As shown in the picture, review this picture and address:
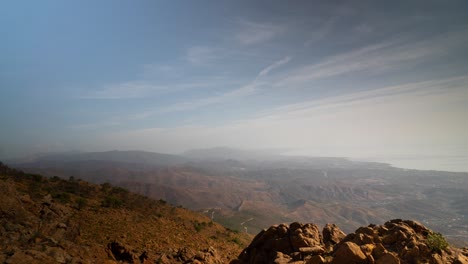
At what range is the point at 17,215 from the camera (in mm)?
18391

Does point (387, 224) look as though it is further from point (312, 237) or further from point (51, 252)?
point (51, 252)

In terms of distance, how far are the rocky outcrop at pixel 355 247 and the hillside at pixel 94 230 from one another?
741 cm

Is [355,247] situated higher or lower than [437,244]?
lower

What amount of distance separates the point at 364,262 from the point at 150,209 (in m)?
38.8

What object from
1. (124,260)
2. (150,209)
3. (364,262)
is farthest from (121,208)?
(364,262)

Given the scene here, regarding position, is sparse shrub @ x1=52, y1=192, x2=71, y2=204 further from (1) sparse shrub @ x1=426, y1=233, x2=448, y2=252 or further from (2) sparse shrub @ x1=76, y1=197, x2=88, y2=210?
(1) sparse shrub @ x1=426, y1=233, x2=448, y2=252

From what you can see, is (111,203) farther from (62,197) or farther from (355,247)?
(355,247)

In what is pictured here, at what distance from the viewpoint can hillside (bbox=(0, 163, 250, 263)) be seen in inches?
602

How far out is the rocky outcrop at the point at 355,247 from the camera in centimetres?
1184

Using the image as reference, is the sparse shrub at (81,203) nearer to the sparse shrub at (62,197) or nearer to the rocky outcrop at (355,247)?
the sparse shrub at (62,197)

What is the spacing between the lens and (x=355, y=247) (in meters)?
12.2

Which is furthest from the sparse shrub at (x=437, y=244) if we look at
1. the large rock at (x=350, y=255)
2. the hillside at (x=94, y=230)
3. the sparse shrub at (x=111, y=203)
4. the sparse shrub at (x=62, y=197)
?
the sparse shrub at (x=62, y=197)

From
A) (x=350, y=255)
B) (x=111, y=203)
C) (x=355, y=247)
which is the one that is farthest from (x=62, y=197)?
(x=355, y=247)

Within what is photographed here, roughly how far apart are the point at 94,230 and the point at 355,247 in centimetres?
2792
